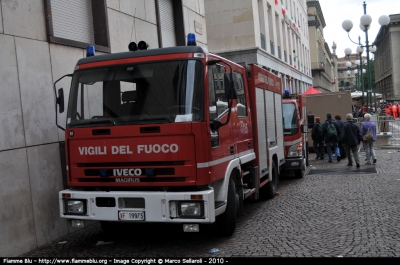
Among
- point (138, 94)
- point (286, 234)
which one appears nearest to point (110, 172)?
point (138, 94)

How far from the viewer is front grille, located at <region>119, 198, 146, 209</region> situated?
6.30m

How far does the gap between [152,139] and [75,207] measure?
4.88 ft

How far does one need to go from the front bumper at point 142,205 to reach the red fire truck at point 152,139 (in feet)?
0.04

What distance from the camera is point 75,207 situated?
662 cm

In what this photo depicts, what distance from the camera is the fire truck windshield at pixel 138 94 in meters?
6.30

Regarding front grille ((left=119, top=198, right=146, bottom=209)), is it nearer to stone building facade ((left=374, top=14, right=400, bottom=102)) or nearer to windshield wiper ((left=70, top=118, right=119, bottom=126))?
windshield wiper ((left=70, top=118, right=119, bottom=126))

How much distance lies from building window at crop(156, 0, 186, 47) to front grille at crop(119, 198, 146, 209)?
24.8ft

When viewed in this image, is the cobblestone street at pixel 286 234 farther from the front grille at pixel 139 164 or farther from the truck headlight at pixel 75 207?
the front grille at pixel 139 164

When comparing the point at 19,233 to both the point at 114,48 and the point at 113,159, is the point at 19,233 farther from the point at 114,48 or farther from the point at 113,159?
the point at 114,48

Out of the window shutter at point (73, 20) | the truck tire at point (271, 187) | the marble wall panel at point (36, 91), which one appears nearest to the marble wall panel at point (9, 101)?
the marble wall panel at point (36, 91)

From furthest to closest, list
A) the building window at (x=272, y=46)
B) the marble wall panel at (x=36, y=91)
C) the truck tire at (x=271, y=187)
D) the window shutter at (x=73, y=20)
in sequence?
the building window at (x=272, y=46)
the truck tire at (x=271, y=187)
the window shutter at (x=73, y=20)
the marble wall panel at (x=36, y=91)

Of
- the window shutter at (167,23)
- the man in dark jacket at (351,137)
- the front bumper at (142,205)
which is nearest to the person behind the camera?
the front bumper at (142,205)

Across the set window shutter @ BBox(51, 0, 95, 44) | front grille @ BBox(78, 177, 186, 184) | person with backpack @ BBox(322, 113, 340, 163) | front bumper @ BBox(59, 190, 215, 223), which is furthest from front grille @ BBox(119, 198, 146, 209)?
person with backpack @ BBox(322, 113, 340, 163)

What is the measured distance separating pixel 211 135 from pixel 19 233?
10.4ft
